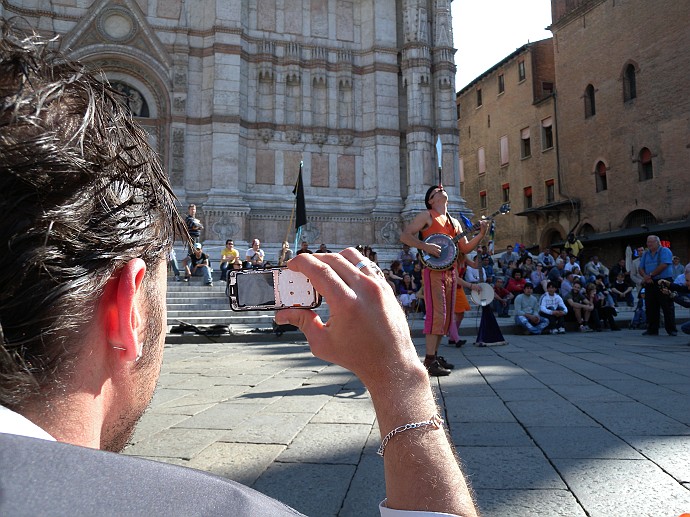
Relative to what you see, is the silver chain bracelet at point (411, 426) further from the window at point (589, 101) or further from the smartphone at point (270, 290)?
the window at point (589, 101)

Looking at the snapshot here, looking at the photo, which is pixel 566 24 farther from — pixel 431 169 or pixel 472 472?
pixel 472 472

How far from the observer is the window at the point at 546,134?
3291 cm

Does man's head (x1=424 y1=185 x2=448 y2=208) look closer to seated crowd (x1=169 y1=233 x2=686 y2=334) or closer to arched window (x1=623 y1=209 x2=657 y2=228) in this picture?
seated crowd (x1=169 y1=233 x2=686 y2=334)

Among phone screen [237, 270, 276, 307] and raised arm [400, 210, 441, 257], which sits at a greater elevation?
raised arm [400, 210, 441, 257]

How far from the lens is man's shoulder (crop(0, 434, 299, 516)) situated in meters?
0.46

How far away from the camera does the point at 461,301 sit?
7203 mm

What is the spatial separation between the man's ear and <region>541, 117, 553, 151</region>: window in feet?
115

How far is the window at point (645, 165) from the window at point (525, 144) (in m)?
8.63

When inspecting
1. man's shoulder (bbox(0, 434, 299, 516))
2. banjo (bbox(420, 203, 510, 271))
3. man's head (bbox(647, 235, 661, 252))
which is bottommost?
man's shoulder (bbox(0, 434, 299, 516))

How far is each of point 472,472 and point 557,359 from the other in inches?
181

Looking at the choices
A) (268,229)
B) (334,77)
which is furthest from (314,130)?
(268,229)

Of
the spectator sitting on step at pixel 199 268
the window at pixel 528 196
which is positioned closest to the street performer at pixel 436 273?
the spectator sitting on step at pixel 199 268

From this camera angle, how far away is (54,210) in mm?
660

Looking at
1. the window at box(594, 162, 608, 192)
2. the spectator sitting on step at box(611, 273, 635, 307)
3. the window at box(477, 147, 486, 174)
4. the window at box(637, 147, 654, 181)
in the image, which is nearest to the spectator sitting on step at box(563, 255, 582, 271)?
the spectator sitting on step at box(611, 273, 635, 307)
